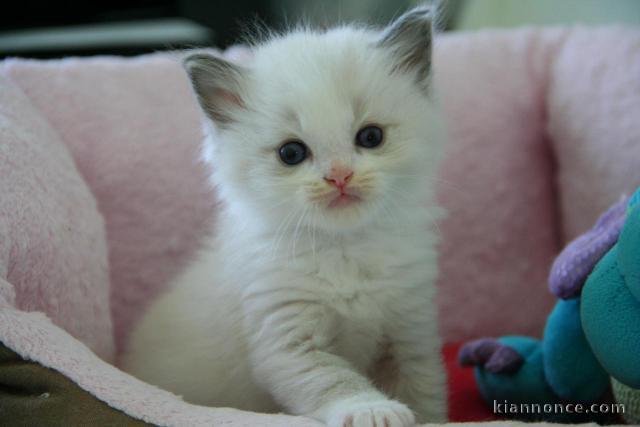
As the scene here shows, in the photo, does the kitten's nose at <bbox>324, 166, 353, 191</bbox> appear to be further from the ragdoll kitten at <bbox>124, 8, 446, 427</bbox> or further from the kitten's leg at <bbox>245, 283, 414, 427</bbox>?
the kitten's leg at <bbox>245, 283, 414, 427</bbox>

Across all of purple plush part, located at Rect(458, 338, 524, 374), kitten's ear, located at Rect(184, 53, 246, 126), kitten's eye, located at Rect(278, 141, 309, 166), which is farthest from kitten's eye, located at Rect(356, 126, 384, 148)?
purple plush part, located at Rect(458, 338, 524, 374)

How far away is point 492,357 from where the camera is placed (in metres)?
1.63

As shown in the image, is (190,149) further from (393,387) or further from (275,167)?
(393,387)

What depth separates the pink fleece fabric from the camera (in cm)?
196

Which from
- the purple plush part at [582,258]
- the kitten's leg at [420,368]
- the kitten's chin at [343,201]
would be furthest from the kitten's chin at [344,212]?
the purple plush part at [582,258]

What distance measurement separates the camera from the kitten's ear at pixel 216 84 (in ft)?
4.66

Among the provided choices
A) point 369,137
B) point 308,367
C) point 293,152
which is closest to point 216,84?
point 293,152

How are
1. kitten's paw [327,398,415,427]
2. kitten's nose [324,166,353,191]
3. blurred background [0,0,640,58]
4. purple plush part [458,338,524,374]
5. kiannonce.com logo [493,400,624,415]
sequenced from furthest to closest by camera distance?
blurred background [0,0,640,58] < purple plush part [458,338,524,374] < kiannonce.com logo [493,400,624,415] < kitten's nose [324,166,353,191] < kitten's paw [327,398,415,427]

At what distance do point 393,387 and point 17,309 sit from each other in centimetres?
76

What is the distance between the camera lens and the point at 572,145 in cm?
204

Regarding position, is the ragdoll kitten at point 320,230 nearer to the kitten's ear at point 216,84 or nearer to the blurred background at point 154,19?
the kitten's ear at point 216,84

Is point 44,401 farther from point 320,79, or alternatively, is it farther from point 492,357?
point 492,357

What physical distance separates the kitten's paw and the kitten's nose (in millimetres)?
385

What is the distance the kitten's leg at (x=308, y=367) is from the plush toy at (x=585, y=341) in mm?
381
